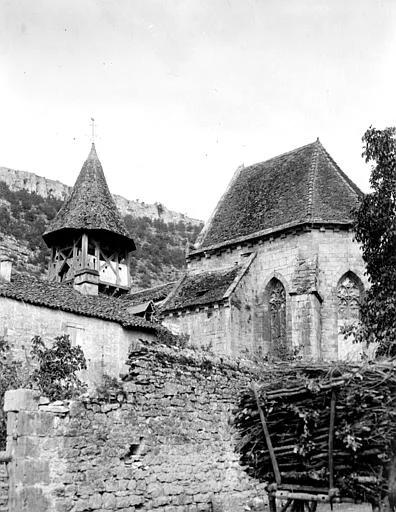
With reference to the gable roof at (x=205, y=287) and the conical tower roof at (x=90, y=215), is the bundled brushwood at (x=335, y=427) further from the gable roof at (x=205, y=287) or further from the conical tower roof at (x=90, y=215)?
the conical tower roof at (x=90, y=215)

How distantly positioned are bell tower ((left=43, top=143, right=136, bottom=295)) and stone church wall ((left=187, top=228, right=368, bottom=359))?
943 cm

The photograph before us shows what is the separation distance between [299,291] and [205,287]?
405cm

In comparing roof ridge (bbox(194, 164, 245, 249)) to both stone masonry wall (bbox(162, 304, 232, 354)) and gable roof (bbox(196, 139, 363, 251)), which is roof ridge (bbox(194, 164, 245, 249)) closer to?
gable roof (bbox(196, 139, 363, 251))

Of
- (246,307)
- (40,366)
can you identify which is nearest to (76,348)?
(40,366)

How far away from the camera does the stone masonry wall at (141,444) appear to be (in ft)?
29.9

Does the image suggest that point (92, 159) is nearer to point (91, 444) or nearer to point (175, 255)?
point (175, 255)

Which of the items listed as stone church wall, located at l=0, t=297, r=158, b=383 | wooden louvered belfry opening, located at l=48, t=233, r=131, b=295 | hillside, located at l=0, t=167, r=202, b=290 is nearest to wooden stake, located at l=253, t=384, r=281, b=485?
stone church wall, located at l=0, t=297, r=158, b=383

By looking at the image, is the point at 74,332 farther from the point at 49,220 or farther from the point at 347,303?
the point at 49,220

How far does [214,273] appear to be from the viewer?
88.0ft

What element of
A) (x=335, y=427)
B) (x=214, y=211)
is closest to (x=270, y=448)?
(x=335, y=427)

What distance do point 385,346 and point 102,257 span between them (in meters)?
22.1

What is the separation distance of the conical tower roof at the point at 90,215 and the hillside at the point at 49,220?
9.00m

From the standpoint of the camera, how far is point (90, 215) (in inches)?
1377

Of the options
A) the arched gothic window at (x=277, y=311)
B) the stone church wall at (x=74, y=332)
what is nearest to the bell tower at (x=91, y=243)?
the stone church wall at (x=74, y=332)
